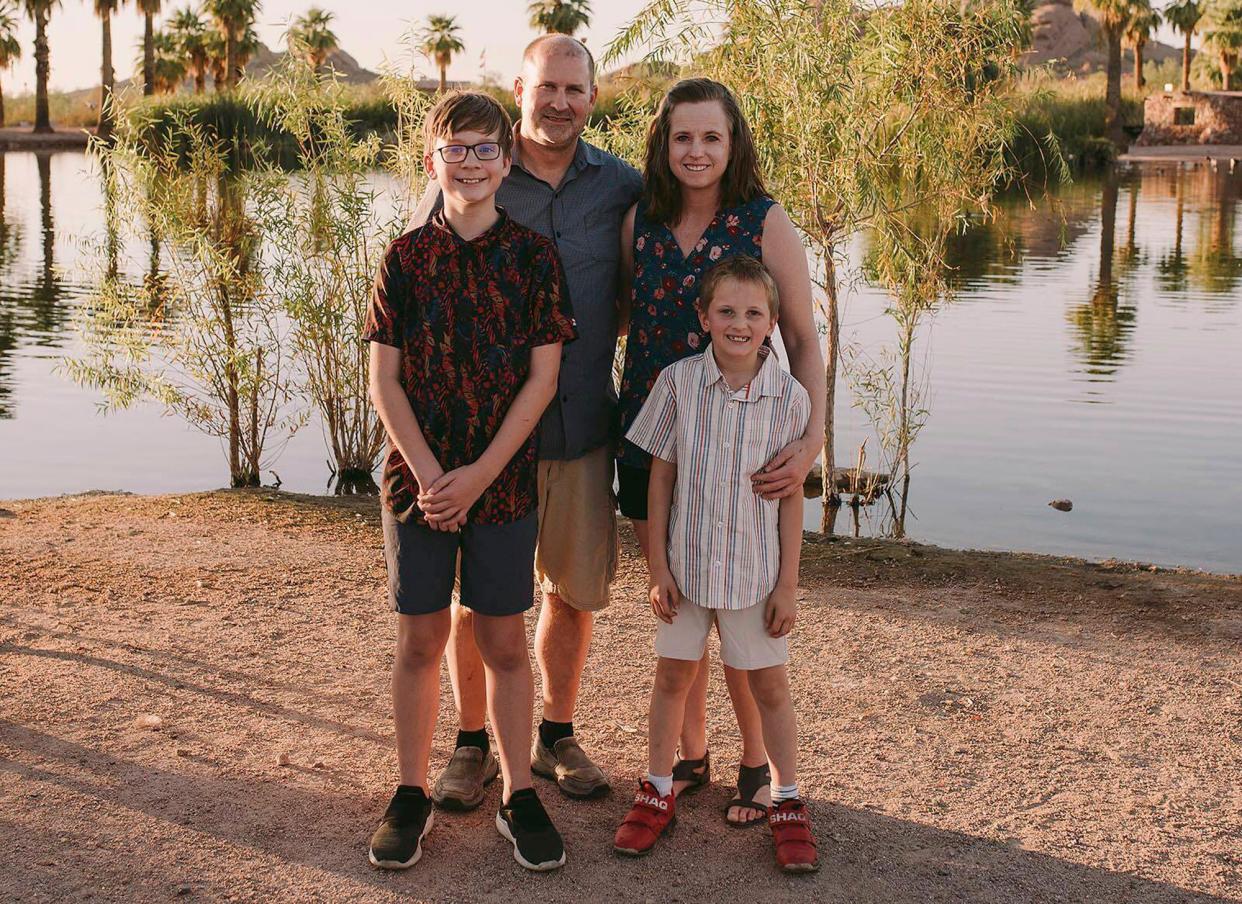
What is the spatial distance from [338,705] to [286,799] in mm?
784

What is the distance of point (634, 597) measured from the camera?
607 centimetres

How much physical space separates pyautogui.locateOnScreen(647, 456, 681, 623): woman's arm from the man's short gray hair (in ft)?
3.60

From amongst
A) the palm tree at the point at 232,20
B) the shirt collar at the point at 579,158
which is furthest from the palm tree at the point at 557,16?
the shirt collar at the point at 579,158

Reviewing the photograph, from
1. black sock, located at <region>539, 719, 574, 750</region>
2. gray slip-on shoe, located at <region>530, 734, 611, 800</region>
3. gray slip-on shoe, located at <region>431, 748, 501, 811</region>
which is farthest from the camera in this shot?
black sock, located at <region>539, 719, 574, 750</region>

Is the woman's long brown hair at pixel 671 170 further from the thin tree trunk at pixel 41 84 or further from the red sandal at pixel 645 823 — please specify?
the thin tree trunk at pixel 41 84

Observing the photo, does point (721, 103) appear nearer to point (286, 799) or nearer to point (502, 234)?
Answer: point (502, 234)

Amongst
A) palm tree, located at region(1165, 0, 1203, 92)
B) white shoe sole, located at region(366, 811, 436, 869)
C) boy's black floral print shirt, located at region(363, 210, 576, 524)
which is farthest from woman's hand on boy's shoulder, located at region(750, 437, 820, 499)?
palm tree, located at region(1165, 0, 1203, 92)

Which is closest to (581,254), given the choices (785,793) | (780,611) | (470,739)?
(780,611)

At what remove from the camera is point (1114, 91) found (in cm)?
5706

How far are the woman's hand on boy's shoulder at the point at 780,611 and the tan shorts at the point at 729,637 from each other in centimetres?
3

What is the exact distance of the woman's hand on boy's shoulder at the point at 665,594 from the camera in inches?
143

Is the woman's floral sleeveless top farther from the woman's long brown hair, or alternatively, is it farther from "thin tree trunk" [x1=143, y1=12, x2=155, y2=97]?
"thin tree trunk" [x1=143, y1=12, x2=155, y2=97]

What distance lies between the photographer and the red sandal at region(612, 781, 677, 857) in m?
3.62

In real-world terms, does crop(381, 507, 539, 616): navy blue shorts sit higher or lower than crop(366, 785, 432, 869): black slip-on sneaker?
higher
